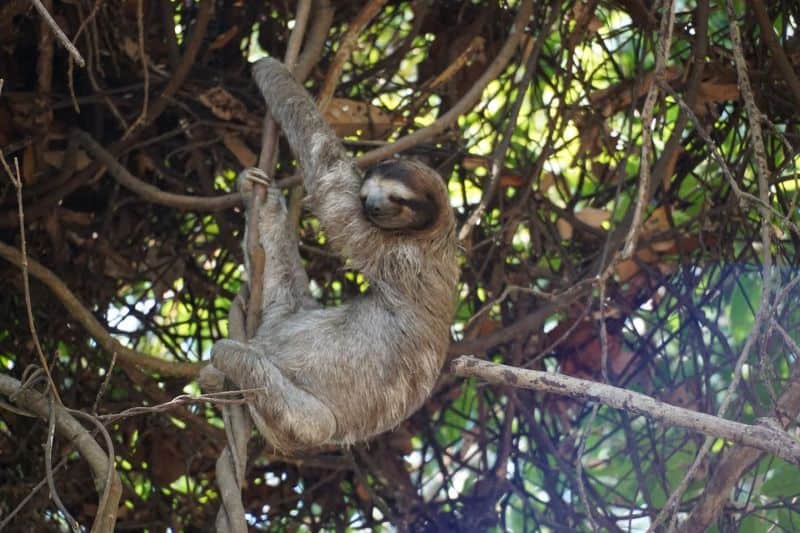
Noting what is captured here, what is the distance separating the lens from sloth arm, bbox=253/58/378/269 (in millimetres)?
5188

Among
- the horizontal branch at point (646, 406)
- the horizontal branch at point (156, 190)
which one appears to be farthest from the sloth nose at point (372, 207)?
the horizontal branch at point (646, 406)

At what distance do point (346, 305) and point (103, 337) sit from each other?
1158 mm

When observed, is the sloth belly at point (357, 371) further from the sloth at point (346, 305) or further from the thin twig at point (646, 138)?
the thin twig at point (646, 138)

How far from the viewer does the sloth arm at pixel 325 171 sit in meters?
5.19

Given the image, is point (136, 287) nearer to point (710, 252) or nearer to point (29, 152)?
point (29, 152)

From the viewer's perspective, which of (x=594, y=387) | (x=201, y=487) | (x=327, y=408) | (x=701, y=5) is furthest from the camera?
(x=201, y=487)

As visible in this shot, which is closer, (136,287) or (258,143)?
(258,143)

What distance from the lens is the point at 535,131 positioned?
25.1 feet

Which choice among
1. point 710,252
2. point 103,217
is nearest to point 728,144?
→ point 710,252

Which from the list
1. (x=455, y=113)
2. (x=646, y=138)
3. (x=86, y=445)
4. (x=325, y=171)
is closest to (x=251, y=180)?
(x=325, y=171)

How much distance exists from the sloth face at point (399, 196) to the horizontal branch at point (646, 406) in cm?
119

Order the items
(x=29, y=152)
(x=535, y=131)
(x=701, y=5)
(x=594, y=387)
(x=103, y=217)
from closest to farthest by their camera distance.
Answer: (x=594, y=387)
(x=701, y=5)
(x=29, y=152)
(x=103, y=217)
(x=535, y=131)

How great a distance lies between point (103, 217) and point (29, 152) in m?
0.58

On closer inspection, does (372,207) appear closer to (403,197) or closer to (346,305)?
(403,197)
